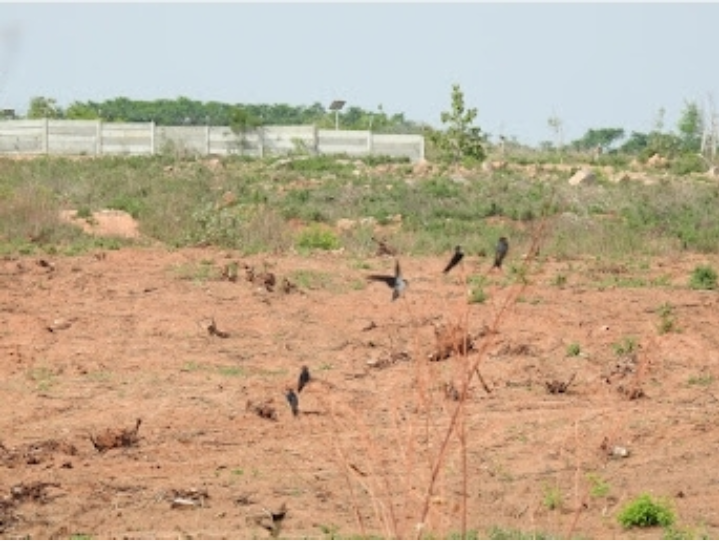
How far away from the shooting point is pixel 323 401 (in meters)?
7.62

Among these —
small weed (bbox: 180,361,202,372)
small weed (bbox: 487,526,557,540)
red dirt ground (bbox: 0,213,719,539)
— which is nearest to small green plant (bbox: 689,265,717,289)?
red dirt ground (bbox: 0,213,719,539)

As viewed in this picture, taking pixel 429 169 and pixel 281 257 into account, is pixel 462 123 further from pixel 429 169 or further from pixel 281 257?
pixel 281 257

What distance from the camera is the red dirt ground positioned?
8.70m

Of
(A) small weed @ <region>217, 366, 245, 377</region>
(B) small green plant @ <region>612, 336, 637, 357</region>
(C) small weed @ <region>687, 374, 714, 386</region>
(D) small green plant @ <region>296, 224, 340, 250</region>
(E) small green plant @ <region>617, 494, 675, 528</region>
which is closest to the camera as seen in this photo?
(E) small green plant @ <region>617, 494, 675, 528</region>

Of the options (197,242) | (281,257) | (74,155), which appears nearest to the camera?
(281,257)

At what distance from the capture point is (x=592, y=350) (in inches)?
551

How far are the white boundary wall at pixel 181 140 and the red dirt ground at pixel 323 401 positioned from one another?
2555 cm

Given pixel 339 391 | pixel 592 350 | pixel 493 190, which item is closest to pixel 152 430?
pixel 339 391

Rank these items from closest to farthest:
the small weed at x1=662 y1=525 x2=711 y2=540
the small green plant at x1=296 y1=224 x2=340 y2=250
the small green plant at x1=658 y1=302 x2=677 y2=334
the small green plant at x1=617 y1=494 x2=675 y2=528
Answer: the small weed at x1=662 y1=525 x2=711 y2=540, the small green plant at x1=617 y1=494 x2=675 y2=528, the small green plant at x1=658 y1=302 x2=677 y2=334, the small green plant at x1=296 y1=224 x2=340 y2=250

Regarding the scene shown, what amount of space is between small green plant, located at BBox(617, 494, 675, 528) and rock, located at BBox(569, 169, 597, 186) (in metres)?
26.6

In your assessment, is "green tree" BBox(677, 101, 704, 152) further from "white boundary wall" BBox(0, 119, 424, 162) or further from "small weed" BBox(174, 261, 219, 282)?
"small weed" BBox(174, 261, 219, 282)

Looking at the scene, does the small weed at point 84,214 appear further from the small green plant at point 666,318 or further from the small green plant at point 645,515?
the small green plant at point 645,515

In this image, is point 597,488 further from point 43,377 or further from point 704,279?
point 704,279

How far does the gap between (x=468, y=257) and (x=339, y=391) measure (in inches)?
355
